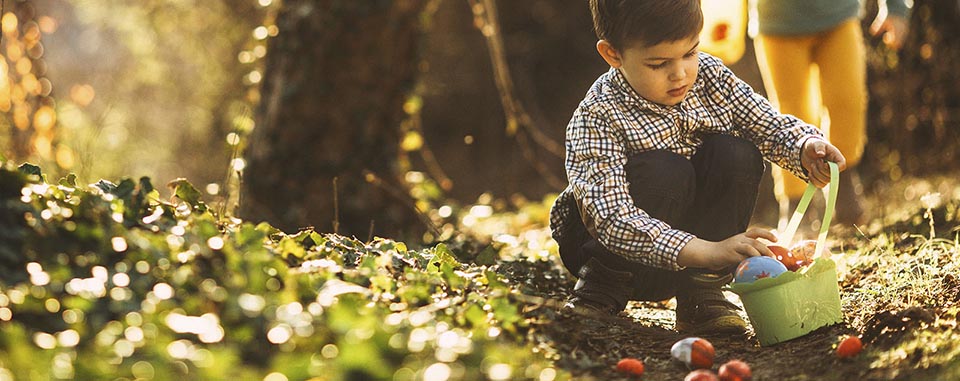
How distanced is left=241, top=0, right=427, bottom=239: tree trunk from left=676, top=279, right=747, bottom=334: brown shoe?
1.63m

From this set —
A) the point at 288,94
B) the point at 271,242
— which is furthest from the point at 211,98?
the point at 271,242

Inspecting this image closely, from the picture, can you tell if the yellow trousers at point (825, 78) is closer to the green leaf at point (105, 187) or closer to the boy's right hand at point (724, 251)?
the boy's right hand at point (724, 251)

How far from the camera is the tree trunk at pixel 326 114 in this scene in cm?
414

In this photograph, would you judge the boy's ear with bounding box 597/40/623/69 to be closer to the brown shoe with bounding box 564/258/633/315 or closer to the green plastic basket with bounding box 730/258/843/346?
the brown shoe with bounding box 564/258/633/315

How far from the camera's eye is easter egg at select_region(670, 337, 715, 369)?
7.45ft

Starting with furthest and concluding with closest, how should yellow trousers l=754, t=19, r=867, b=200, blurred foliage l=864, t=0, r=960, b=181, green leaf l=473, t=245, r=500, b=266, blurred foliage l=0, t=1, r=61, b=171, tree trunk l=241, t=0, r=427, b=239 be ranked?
blurred foliage l=864, t=0, r=960, b=181 → blurred foliage l=0, t=1, r=61, b=171 → tree trunk l=241, t=0, r=427, b=239 → yellow trousers l=754, t=19, r=867, b=200 → green leaf l=473, t=245, r=500, b=266

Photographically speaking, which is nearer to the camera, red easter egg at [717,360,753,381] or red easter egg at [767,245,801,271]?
red easter egg at [717,360,753,381]

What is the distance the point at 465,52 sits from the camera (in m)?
8.62

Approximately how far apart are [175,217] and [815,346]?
159 centimetres

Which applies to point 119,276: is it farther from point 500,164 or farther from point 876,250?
point 500,164

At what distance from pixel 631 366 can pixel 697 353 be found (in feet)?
0.51

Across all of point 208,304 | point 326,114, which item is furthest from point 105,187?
point 326,114

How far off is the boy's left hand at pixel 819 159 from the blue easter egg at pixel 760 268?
1.24ft

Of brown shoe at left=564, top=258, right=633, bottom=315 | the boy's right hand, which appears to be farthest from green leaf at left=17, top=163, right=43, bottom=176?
the boy's right hand
